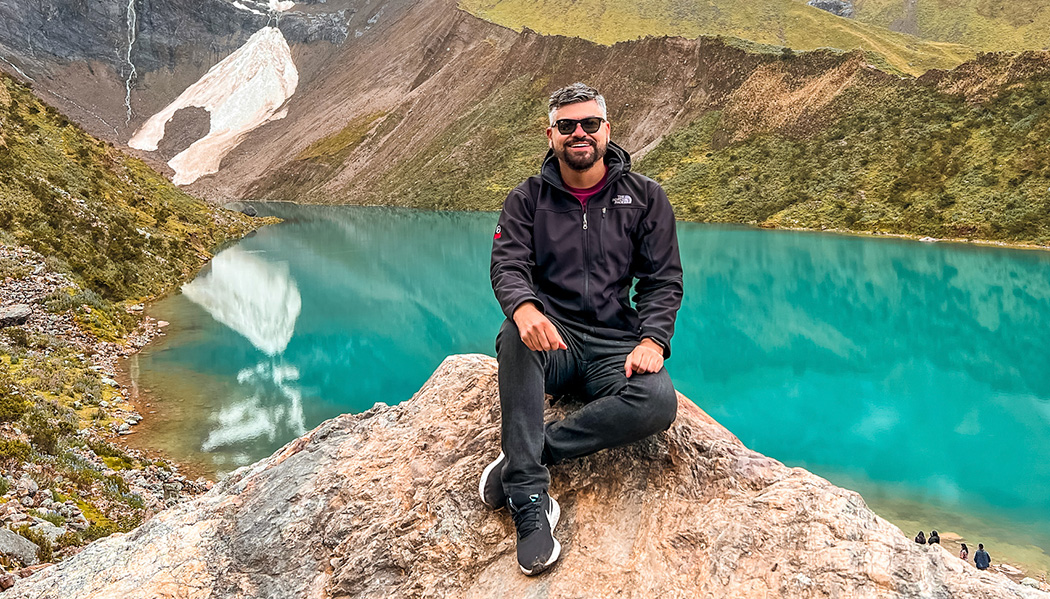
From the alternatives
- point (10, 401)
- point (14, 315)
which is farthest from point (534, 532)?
point (14, 315)

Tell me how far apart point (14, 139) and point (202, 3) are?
17841 cm

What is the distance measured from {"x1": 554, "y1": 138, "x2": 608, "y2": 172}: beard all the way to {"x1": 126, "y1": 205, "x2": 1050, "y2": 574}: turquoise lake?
501 inches

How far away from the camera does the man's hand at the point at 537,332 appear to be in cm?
435

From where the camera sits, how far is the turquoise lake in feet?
54.7

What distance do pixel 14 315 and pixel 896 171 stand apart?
68125 millimetres

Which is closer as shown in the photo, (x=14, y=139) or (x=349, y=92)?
(x=14, y=139)

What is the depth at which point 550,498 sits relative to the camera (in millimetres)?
4367

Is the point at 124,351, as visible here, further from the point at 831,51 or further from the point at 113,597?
the point at 831,51

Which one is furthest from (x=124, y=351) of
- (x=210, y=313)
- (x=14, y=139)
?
(x=14, y=139)

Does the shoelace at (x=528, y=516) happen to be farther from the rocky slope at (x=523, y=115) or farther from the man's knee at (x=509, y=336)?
the rocky slope at (x=523, y=115)

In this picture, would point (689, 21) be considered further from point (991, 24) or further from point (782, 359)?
point (782, 359)

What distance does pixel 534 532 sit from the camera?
4.13 m

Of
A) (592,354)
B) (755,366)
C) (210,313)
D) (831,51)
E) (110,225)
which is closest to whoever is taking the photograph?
(592,354)

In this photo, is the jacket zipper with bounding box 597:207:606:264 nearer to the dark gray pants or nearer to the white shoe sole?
the dark gray pants
